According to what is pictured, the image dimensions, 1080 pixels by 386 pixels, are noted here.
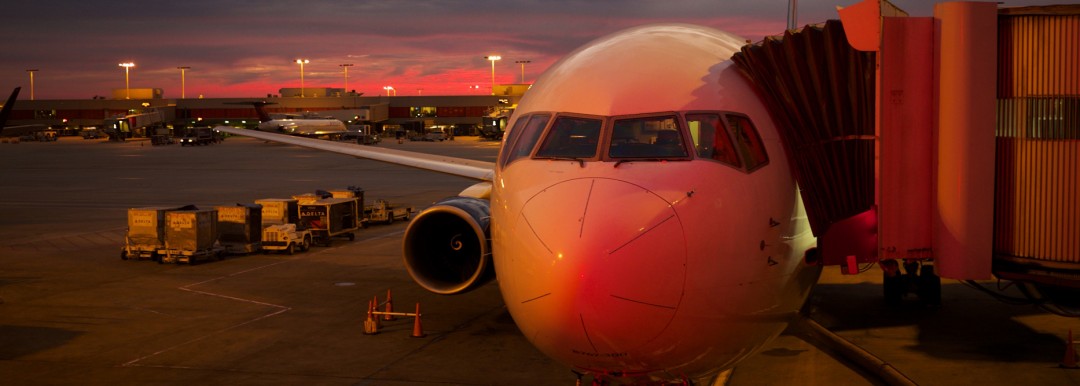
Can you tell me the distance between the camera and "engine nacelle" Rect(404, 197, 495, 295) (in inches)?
484

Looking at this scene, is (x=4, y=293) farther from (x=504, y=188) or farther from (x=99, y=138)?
(x=99, y=138)

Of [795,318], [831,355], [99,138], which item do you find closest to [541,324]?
[795,318]

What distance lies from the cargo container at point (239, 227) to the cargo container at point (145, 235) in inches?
60.8

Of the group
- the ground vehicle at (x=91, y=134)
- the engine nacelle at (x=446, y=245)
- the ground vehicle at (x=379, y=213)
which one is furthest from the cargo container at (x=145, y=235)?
the ground vehicle at (x=91, y=134)

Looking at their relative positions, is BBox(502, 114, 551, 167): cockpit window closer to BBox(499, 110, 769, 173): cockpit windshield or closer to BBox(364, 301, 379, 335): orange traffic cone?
BBox(499, 110, 769, 173): cockpit windshield

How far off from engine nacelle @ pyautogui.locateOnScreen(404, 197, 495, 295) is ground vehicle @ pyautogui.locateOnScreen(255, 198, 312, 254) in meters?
11.0

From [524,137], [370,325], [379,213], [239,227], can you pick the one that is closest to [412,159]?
[239,227]

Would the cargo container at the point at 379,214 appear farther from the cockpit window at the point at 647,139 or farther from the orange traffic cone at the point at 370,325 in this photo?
the cockpit window at the point at 647,139

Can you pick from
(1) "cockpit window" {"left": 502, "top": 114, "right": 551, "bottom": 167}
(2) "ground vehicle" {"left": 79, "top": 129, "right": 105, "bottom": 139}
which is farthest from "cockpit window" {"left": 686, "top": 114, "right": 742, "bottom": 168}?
(2) "ground vehicle" {"left": 79, "top": 129, "right": 105, "bottom": 139}

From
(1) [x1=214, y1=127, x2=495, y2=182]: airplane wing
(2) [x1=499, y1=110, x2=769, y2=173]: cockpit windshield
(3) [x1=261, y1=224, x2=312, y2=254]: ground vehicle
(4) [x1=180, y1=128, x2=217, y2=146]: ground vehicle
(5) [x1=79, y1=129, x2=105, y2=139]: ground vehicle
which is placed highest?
(5) [x1=79, y1=129, x2=105, y2=139]: ground vehicle

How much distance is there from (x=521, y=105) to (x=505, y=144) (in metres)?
0.54

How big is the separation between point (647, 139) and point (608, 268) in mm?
1497

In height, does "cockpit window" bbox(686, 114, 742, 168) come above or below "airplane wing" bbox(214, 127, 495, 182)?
above

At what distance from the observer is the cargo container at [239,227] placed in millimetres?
23250
